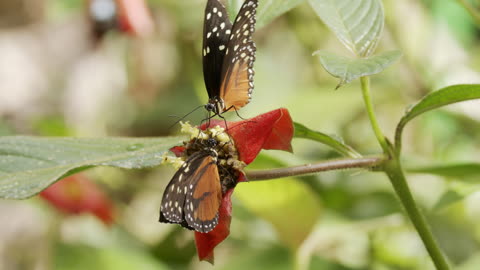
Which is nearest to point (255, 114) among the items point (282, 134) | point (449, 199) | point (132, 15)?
point (132, 15)

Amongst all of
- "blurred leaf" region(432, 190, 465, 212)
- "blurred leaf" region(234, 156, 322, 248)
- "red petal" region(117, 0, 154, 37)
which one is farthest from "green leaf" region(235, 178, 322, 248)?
"red petal" region(117, 0, 154, 37)

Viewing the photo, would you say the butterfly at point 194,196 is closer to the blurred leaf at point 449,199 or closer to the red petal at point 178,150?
the red petal at point 178,150

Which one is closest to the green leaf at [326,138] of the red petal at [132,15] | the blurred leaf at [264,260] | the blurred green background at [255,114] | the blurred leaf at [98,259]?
the blurred green background at [255,114]

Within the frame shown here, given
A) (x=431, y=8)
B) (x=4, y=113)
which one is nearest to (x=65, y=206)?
(x=4, y=113)

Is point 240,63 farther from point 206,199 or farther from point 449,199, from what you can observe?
point 449,199

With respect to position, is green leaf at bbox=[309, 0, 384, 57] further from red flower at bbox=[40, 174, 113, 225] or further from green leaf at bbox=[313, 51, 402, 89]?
red flower at bbox=[40, 174, 113, 225]

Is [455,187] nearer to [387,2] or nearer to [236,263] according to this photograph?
[236,263]
